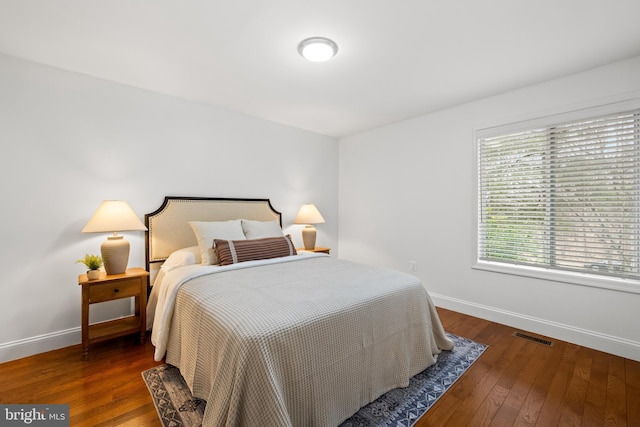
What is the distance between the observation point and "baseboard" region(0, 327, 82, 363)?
2137 millimetres

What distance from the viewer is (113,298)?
2258 mm

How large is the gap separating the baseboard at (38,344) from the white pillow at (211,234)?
1240 mm

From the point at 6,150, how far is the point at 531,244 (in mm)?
4604

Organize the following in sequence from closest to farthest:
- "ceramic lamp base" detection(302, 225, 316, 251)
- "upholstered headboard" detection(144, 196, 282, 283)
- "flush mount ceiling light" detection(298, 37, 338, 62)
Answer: "flush mount ceiling light" detection(298, 37, 338, 62), "upholstered headboard" detection(144, 196, 282, 283), "ceramic lamp base" detection(302, 225, 316, 251)

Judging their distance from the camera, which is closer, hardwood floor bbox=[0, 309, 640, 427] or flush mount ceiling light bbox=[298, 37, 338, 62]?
hardwood floor bbox=[0, 309, 640, 427]

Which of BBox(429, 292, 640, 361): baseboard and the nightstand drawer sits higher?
the nightstand drawer

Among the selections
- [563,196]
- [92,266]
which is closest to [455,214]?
[563,196]

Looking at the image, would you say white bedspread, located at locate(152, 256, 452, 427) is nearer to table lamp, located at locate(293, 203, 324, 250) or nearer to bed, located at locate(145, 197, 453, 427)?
bed, located at locate(145, 197, 453, 427)

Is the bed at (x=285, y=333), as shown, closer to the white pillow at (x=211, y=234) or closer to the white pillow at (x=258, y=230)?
the white pillow at (x=211, y=234)

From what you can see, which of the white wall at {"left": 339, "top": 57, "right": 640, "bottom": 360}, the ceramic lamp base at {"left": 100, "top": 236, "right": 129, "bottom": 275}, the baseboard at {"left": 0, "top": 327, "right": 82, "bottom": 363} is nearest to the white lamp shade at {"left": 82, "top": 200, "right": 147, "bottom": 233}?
the ceramic lamp base at {"left": 100, "top": 236, "right": 129, "bottom": 275}

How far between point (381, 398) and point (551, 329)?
1.93 meters

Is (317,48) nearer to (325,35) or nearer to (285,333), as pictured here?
(325,35)

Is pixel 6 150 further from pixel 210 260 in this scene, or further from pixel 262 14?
pixel 262 14

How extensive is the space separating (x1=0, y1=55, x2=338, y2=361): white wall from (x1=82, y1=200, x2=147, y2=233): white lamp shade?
0.32m
